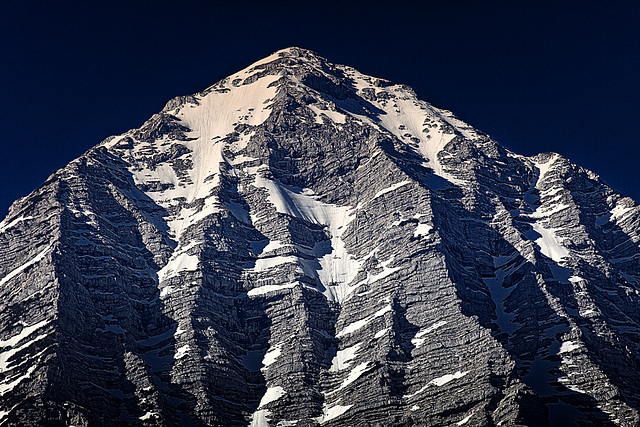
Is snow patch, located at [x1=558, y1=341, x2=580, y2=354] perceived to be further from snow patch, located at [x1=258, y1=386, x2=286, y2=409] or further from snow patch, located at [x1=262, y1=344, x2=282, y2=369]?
snow patch, located at [x1=258, y1=386, x2=286, y2=409]

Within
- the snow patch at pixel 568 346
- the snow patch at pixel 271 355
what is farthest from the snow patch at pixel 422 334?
the snow patch at pixel 271 355

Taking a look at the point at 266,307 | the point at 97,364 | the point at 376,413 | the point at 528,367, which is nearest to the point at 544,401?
the point at 528,367

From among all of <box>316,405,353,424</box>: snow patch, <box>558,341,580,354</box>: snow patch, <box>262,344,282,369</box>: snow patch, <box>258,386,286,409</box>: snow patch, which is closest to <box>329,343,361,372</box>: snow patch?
<box>262,344,282,369</box>: snow patch

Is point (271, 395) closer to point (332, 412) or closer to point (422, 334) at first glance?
point (332, 412)

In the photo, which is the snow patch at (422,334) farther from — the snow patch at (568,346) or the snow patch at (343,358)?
the snow patch at (568,346)

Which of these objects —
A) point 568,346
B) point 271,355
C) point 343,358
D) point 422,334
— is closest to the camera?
point 343,358

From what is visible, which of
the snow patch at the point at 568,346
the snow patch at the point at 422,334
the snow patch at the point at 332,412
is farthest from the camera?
the snow patch at the point at 568,346

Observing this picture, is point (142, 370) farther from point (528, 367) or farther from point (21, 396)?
point (528, 367)

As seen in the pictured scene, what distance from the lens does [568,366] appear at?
17900cm

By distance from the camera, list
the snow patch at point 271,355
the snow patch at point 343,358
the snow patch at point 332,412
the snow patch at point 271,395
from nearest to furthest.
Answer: the snow patch at point 332,412
the snow patch at point 271,395
the snow patch at point 343,358
the snow patch at point 271,355

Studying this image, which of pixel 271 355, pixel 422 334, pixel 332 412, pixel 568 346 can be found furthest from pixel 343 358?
pixel 568 346

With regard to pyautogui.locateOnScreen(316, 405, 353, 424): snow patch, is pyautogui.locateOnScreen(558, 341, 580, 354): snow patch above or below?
above

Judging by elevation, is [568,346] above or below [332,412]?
above

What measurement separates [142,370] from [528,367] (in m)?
90.2
